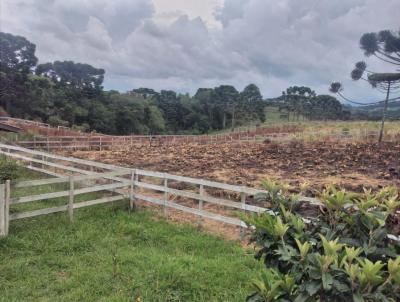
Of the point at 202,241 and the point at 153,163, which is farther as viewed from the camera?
the point at 153,163

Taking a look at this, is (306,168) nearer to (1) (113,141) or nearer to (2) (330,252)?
(2) (330,252)

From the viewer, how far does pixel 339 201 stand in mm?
2469

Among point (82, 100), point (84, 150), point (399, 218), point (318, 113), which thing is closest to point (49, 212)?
point (399, 218)

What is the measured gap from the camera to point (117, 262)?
5461 mm

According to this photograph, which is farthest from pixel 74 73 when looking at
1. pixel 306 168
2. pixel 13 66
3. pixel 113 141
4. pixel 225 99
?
pixel 306 168

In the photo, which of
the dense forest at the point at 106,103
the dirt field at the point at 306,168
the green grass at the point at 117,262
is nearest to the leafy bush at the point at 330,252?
the green grass at the point at 117,262

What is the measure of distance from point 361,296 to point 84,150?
2679 centimetres

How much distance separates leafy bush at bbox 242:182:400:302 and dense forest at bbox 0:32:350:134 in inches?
2048

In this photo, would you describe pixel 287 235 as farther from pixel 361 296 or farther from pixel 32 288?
pixel 32 288

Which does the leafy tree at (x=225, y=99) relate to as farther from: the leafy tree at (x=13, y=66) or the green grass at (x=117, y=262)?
the green grass at (x=117, y=262)

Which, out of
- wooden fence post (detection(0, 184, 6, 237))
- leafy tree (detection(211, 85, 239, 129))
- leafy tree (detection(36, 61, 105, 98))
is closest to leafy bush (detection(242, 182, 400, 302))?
wooden fence post (detection(0, 184, 6, 237))

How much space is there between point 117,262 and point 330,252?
13.4ft

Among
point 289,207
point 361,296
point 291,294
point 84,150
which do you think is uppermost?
point 289,207

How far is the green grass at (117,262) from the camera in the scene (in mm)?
4660
